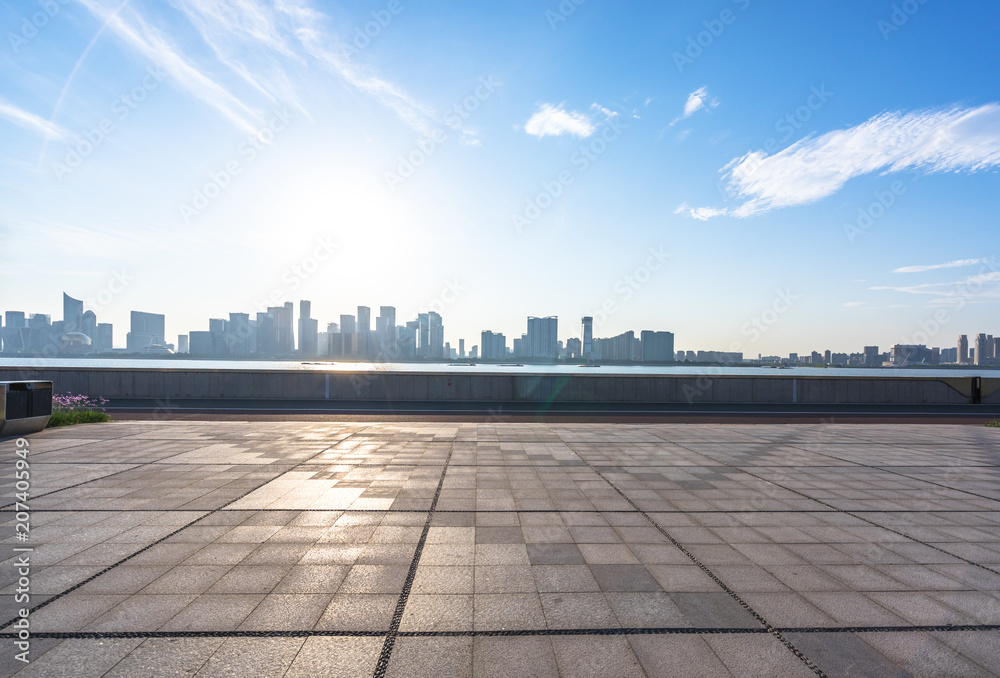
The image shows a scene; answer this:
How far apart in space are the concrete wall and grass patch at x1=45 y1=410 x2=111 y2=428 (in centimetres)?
908

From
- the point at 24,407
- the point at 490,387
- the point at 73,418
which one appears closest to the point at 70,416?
the point at 73,418

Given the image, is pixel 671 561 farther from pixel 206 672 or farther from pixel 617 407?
pixel 617 407

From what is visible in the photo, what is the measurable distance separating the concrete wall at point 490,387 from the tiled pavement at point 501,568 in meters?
14.7

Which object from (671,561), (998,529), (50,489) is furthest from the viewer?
(50,489)

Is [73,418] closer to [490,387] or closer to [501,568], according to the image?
[501,568]

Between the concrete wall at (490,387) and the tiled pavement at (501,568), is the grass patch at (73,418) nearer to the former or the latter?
the tiled pavement at (501,568)

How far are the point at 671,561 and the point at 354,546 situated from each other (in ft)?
12.2

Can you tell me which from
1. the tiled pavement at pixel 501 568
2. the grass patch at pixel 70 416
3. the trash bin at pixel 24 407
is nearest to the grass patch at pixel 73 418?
the grass patch at pixel 70 416

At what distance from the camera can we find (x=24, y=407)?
496 inches

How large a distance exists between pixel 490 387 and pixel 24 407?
1771 centimetres

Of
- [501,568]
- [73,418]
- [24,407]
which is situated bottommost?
[501,568]

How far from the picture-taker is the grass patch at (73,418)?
14.2 m

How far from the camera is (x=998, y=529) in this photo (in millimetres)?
6535

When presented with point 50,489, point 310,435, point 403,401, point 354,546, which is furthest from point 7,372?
point 354,546
